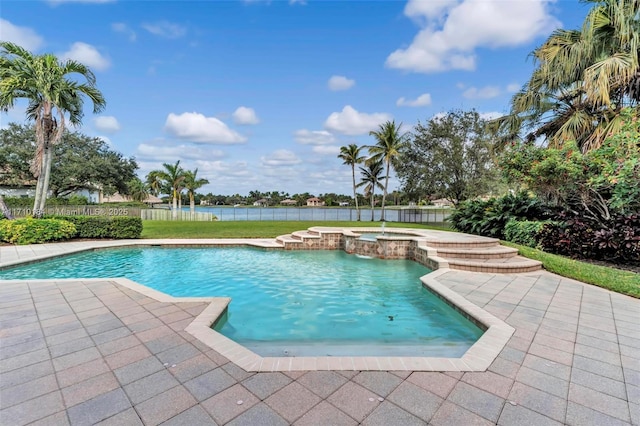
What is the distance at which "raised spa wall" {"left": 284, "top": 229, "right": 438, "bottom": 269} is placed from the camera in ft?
27.0

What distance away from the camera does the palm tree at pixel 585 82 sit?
6.99m

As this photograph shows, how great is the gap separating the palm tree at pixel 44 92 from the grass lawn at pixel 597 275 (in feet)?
50.2

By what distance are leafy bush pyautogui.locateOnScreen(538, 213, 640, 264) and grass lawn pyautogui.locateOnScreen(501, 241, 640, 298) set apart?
0.99 meters

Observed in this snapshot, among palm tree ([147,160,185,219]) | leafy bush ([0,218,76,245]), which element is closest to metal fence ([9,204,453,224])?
palm tree ([147,160,185,219])

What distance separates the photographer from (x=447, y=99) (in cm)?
1825

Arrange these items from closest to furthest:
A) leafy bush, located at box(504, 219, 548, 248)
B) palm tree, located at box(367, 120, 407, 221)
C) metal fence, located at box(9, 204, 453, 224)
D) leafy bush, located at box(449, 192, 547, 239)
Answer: leafy bush, located at box(504, 219, 548, 248), leafy bush, located at box(449, 192, 547, 239), palm tree, located at box(367, 120, 407, 221), metal fence, located at box(9, 204, 453, 224)

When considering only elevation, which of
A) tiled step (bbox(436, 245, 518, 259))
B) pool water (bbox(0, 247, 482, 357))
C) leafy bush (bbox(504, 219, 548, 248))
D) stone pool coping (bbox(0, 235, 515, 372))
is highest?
leafy bush (bbox(504, 219, 548, 248))

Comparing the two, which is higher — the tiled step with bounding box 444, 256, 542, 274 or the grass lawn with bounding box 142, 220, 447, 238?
the grass lawn with bounding box 142, 220, 447, 238

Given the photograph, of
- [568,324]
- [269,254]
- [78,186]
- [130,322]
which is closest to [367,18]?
[269,254]

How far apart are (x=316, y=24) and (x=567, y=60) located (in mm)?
7877

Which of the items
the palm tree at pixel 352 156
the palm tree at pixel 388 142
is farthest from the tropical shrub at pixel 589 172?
the palm tree at pixel 352 156

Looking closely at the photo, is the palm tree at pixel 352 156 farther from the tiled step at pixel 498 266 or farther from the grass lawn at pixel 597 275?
the grass lawn at pixel 597 275

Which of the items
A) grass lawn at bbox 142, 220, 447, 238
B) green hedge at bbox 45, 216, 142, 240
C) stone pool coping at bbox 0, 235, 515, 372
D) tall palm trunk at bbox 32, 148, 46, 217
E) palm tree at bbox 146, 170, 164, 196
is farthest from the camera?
palm tree at bbox 146, 170, 164, 196

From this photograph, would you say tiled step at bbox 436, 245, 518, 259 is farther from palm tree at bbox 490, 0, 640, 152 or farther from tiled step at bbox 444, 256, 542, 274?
palm tree at bbox 490, 0, 640, 152
